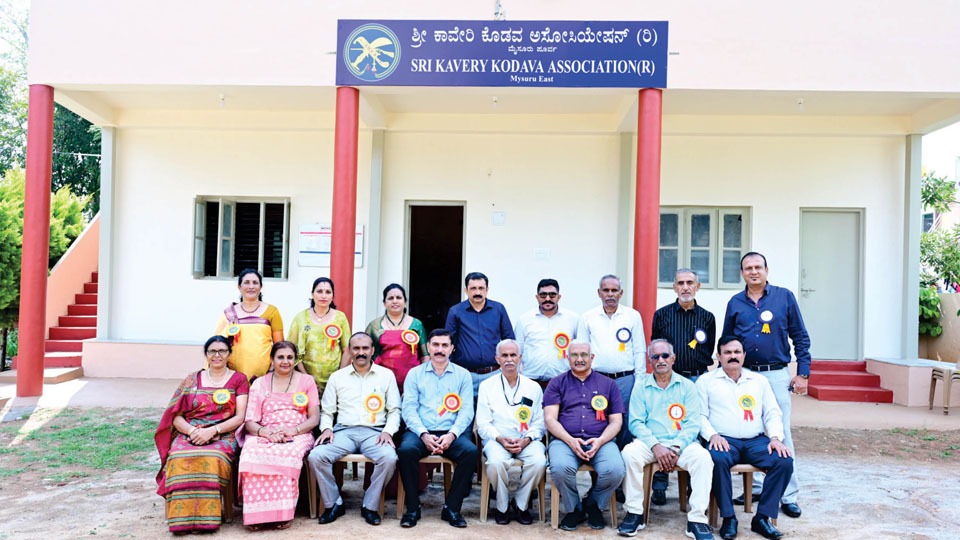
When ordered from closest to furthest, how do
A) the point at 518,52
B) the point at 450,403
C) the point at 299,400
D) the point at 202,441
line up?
the point at 202,441, the point at 299,400, the point at 450,403, the point at 518,52

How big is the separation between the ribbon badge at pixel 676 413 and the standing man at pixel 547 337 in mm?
810

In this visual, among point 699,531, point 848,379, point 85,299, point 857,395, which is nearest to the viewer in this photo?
point 699,531

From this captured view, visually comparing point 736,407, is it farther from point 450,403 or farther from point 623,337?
point 450,403

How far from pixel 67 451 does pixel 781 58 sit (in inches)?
269

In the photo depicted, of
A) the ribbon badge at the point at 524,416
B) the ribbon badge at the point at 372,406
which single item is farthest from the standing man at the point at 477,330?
the ribbon badge at the point at 372,406

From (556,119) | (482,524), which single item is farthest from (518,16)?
(482,524)

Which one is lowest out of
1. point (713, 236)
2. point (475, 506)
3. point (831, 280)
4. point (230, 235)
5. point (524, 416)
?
point (475, 506)

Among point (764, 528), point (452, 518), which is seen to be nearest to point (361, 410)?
point (452, 518)

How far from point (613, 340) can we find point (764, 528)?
1403 mm

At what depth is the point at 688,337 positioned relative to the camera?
4.41 meters

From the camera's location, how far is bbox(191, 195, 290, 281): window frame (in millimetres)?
8391

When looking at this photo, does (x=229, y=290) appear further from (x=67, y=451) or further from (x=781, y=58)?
(x=781, y=58)

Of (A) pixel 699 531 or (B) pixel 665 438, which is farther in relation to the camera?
(B) pixel 665 438

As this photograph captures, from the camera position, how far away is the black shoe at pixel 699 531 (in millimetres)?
3703
